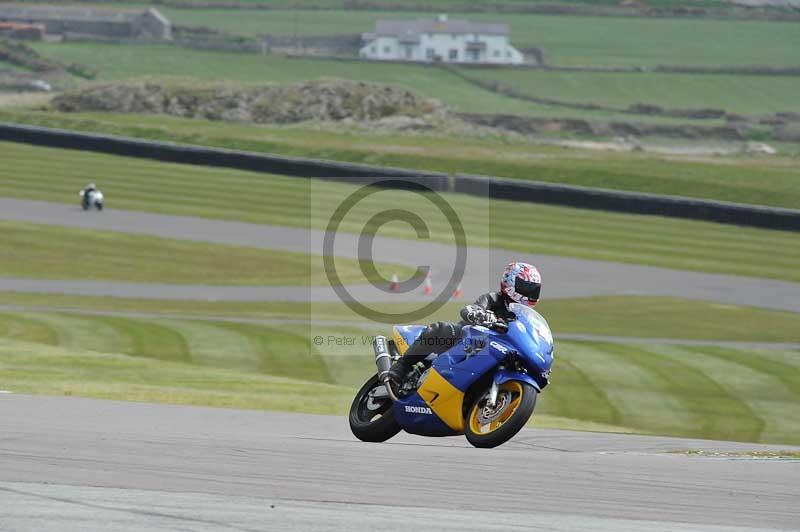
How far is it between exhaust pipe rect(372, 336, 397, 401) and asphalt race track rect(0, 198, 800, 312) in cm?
1803

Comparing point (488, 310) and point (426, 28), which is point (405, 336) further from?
point (426, 28)

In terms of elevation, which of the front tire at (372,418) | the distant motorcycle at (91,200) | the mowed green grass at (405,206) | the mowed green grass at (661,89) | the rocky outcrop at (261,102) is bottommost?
the mowed green grass at (661,89)

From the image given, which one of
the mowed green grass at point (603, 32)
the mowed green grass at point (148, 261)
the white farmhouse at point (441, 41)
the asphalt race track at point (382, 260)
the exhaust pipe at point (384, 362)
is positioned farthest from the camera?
the white farmhouse at point (441, 41)

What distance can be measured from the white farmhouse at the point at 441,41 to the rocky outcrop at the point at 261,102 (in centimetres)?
4960

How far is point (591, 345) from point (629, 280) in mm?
9622

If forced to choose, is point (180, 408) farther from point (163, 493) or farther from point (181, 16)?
point (181, 16)

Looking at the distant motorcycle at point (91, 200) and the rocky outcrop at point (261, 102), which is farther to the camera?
the rocky outcrop at point (261, 102)

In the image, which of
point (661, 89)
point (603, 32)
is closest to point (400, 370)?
point (661, 89)

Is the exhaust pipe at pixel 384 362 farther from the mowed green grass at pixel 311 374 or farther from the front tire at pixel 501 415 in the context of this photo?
the mowed green grass at pixel 311 374

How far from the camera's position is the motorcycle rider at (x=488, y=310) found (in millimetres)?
11528

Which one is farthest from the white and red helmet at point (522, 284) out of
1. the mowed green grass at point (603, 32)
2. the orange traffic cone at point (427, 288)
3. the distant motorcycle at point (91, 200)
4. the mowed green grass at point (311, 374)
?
the mowed green grass at point (603, 32)

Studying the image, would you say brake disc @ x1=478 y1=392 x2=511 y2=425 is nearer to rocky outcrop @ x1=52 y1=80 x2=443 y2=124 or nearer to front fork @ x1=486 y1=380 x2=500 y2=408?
front fork @ x1=486 y1=380 x2=500 y2=408

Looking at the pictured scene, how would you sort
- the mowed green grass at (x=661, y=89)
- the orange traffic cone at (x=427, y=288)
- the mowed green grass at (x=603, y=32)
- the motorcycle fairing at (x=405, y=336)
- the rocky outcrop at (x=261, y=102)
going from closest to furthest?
the motorcycle fairing at (x=405, y=336) → the orange traffic cone at (x=427, y=288) → the rocky outcrop at (x=261, y=102) → the mowed green grass at (x=661, y=89) → the mowed green grass at (x=603, y=32)

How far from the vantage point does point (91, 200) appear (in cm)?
4319
